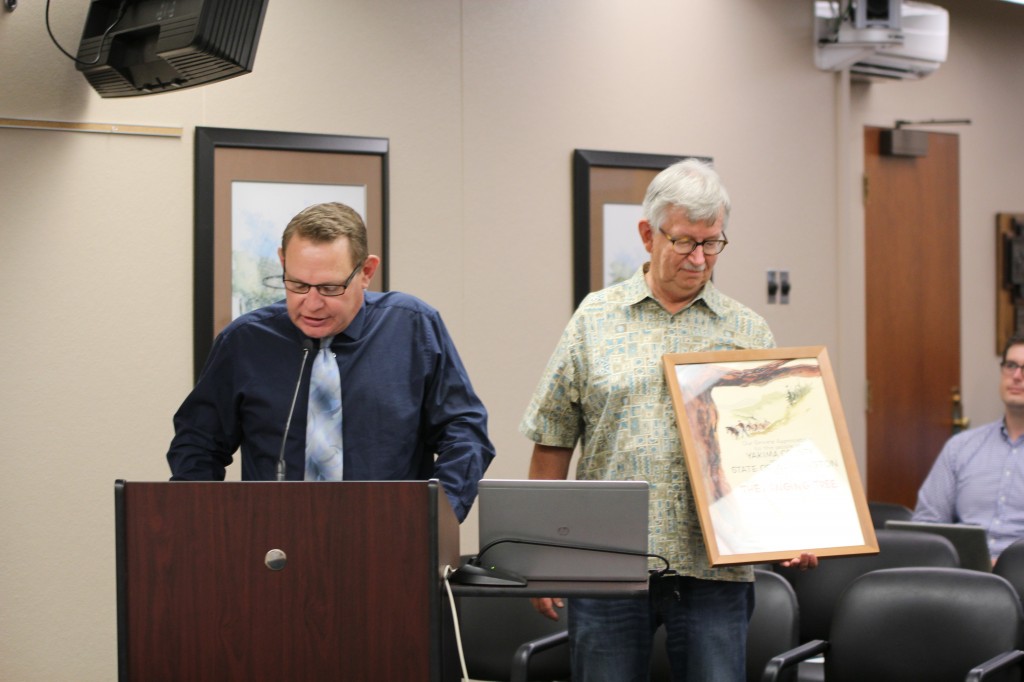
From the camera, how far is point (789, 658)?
330cm

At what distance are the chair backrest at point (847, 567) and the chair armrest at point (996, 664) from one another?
2.21 ft

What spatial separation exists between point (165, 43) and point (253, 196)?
96 centimetres

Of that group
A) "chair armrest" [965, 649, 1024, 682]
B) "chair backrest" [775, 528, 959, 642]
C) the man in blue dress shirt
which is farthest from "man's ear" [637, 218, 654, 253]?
"chair backrest" [775, 528, 959, 642]

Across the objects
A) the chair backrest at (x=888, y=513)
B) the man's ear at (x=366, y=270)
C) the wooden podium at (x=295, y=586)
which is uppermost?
the man's ear at (x=366, y=270)

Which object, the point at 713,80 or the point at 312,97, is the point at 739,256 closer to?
the point at 713,80

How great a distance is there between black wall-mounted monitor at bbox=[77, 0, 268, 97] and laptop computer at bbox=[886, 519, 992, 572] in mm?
2792

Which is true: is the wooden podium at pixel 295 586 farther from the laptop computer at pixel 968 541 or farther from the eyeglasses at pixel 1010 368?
the eyeglasses at pixel 1010 368

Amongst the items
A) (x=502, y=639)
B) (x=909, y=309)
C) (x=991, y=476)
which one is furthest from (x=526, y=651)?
(x=909, y=309)

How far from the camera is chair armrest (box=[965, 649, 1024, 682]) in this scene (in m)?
3.12

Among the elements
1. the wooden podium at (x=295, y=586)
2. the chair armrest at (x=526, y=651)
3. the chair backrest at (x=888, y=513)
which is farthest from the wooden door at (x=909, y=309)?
the wooden podium at (x=295, y=586)

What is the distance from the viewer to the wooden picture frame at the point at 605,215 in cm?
518

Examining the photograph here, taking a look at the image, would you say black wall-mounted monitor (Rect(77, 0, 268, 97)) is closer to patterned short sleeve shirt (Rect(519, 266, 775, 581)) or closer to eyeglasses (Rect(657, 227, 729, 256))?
patterned short sleeve shirt (Rect(519, 266, 775, 581))

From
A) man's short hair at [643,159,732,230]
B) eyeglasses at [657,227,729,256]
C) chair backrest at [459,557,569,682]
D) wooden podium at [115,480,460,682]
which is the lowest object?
chair backrest at [459,557,569,682]

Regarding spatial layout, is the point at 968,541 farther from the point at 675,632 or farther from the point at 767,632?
the point at 675,632
